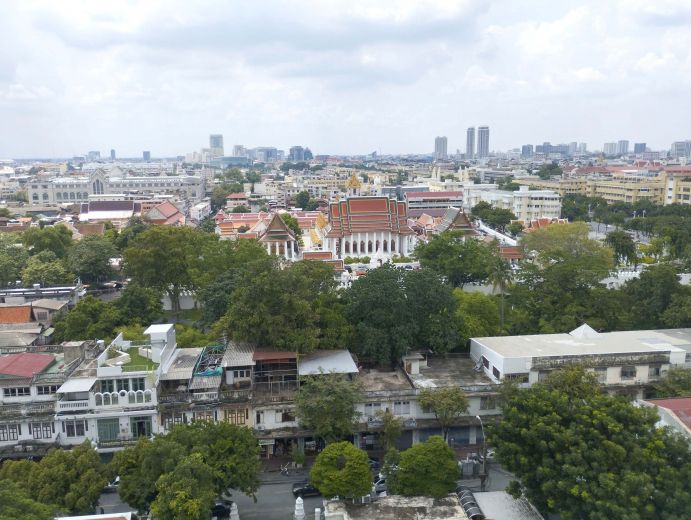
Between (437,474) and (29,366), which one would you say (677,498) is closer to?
(437,474)

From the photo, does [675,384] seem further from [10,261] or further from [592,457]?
[10,261]

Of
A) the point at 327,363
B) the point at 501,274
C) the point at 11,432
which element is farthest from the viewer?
the point at 501,274

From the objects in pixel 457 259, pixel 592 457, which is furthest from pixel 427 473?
pixel 457 259

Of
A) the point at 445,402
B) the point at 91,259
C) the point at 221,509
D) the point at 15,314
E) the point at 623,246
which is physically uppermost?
the point at 91,259

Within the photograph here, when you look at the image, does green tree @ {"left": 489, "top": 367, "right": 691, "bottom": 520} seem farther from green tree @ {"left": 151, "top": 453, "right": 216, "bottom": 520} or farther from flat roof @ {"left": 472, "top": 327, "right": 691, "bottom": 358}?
green tree @ {"left": 151, "top": 453, "right": 216, "bottom": 520}

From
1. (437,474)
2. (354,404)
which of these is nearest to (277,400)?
(354,404)

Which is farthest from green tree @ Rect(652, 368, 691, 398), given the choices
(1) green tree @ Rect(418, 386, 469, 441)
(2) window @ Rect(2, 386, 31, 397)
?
(2) window @ Rect(2, 386, 31, 397)
